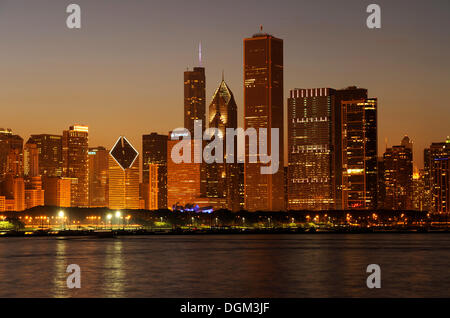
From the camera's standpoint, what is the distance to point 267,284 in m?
74.2

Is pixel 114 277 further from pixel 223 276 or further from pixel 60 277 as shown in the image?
pixel 223 276

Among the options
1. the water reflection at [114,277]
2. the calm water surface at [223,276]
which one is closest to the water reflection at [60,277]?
the calm water surface at [223,276]

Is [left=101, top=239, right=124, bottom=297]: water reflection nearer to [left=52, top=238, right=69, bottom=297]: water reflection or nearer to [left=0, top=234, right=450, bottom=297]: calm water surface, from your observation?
[left=0, top=234, right=450, bottom=297]: calm water surface

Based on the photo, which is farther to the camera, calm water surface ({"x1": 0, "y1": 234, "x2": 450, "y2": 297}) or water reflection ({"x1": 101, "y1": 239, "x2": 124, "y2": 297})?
calm water surface ({"x1": 0, "y1": 234, "x2": 450, "y2": 297})

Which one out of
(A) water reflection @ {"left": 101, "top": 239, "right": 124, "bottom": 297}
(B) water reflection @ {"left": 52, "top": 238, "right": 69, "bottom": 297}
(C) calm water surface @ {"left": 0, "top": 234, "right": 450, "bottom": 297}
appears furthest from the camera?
(C) calm water surface @ {"left": 0, "top": 234, "right": 450, "bottom": 297}

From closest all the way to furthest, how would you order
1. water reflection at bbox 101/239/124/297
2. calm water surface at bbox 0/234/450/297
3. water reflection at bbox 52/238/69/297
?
1. water reflection at bbox 52/238/69/297
2. water reflection at bbox 101/239/124/297
3. calm water surface at bbox 0/234/450/297

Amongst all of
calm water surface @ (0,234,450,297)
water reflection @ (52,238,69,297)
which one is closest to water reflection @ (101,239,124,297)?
calm water surface @ (0,234,450,297)

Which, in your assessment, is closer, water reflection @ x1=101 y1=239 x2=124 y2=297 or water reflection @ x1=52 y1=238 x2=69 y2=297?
water reflection @ x1=52 y1=238 x2=69 y2=297

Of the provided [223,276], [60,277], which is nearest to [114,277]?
[60,277]

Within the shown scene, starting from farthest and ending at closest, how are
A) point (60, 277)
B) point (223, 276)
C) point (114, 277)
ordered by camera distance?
point (223, 276)
point (114, 277)
point (60, 277)
